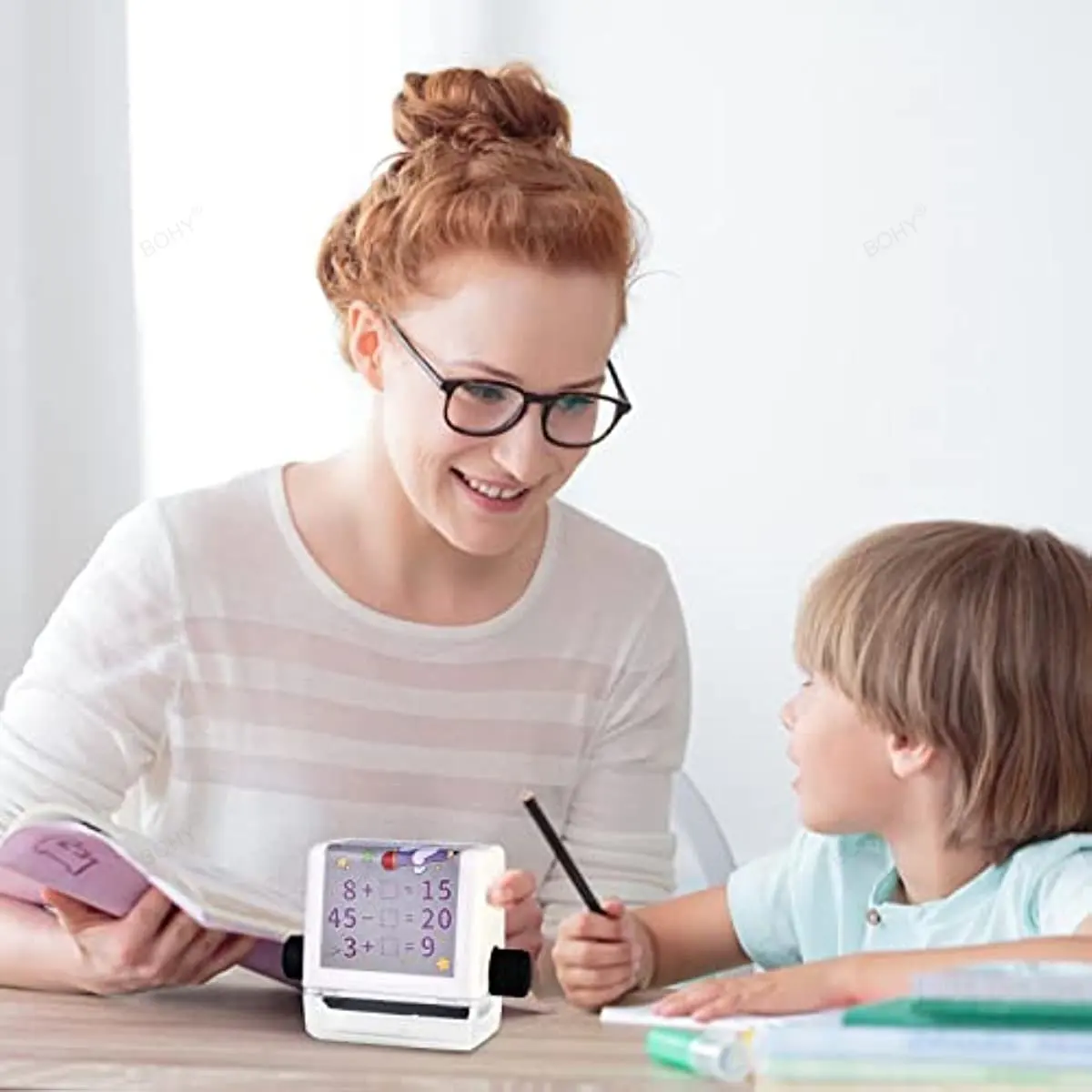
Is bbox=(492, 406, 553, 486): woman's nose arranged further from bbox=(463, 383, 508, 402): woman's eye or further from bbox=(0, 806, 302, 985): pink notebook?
bbox=(0, 806, 302, 985): pink notebook

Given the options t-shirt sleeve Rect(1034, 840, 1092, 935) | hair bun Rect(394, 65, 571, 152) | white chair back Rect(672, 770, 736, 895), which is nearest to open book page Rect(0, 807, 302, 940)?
t-shirt sleeve Rect(1034, 840, 1092, 935)

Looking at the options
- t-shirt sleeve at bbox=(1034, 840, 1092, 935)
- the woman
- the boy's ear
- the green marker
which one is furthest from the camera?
the woman

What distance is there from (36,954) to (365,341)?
55cm

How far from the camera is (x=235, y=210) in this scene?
2900mm

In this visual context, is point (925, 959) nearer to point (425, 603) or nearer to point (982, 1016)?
point (982, 1016)

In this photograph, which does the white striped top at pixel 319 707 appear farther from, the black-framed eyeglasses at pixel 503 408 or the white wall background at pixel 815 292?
the white wall background at pixel 815 292

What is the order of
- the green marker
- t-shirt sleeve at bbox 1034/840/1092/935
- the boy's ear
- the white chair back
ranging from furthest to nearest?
the white chair back → the boy's ear → t-shirt sleeve at bbox 1034/840/1092/935 → the green marker

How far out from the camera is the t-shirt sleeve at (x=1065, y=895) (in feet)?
4.44

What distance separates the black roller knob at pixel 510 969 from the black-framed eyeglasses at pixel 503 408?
45 centimetres

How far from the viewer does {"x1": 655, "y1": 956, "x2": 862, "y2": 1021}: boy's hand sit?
4.04ft

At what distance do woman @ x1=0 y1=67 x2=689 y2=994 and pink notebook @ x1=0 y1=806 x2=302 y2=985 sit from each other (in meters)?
0.24

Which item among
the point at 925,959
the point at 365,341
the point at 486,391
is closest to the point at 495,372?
the point at 486,391

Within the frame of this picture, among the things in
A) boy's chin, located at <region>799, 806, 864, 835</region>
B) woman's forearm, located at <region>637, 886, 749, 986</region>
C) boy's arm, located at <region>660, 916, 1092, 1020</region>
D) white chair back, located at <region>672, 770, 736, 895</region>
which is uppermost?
boy's chin, located at <region>799, 806, 864, 835</region>

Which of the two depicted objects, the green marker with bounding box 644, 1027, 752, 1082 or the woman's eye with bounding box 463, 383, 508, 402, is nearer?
the green marker with bounding box 644, 1027, 752, 1082
